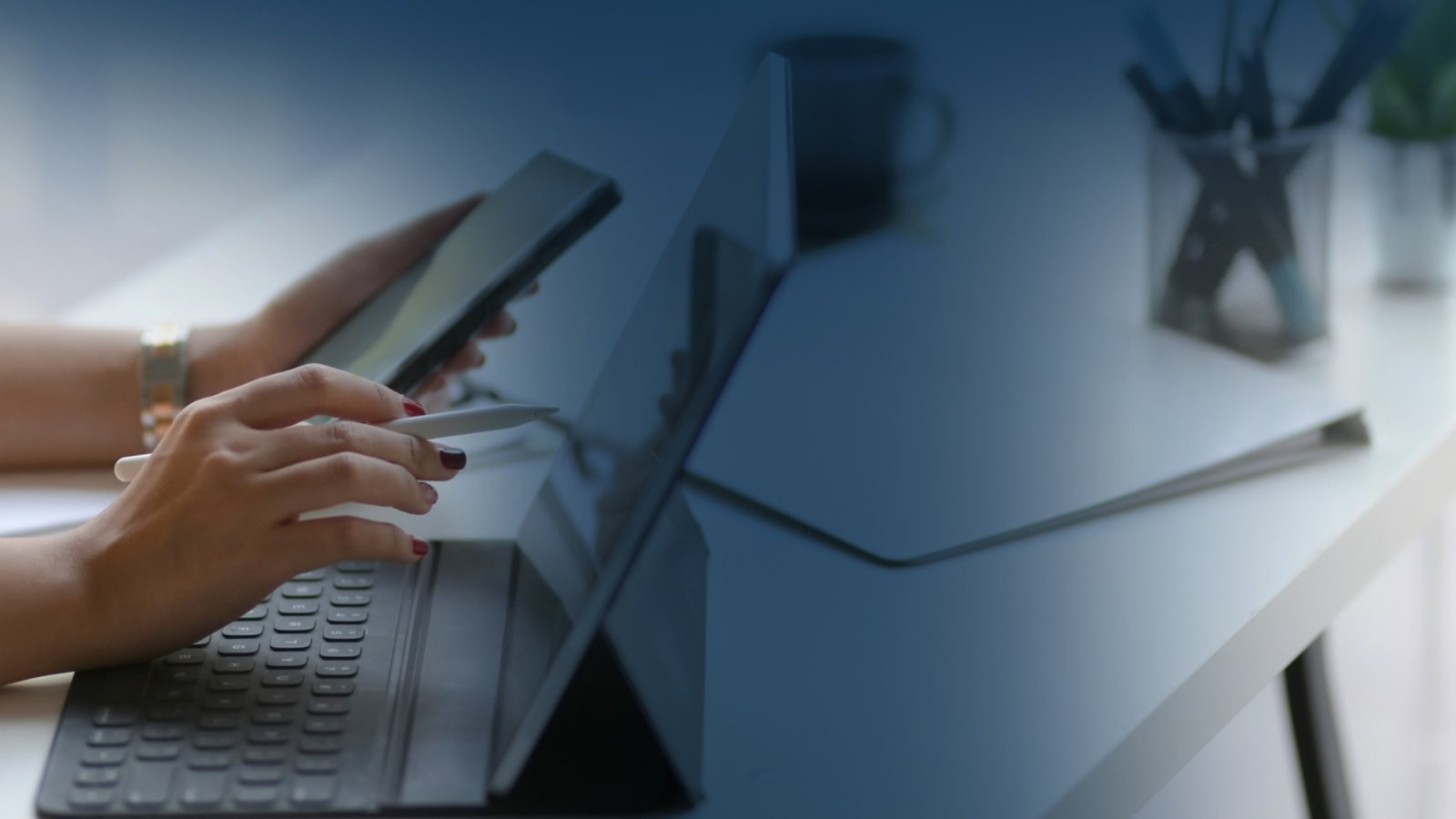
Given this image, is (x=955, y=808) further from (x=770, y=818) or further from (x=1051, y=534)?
(x=1051, y=534)

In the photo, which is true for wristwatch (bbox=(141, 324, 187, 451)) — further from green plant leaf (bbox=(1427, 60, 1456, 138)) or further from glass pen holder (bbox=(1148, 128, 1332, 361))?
green plant leaf (bbox=(1427, 60, 1456, 138))

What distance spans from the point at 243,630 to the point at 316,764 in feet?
0.32

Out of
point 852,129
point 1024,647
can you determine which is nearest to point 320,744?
point 1024,647

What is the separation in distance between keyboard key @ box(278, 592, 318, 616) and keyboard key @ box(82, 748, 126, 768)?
0.29 ft

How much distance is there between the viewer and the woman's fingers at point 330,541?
0.42m

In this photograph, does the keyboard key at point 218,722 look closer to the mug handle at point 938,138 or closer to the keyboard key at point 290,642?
A: the keyboard key at point 290,642

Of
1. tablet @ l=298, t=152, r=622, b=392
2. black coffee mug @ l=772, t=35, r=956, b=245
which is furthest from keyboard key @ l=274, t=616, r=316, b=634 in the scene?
black coffee mug @ l=772, t=35, r=956, b=245

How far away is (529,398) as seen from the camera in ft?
2.30

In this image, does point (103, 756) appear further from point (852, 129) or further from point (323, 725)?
point (852, 129)

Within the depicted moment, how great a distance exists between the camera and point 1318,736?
31.0 inches

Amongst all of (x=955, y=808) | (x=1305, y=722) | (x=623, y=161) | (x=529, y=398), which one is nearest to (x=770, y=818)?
(x=955, y=808)

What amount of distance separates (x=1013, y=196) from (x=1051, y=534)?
420 mm

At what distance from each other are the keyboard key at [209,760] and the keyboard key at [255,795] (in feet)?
0.04

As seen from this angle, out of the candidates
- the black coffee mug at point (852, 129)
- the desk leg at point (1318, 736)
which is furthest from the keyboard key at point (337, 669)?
the desk leg at point (1318, 736)
